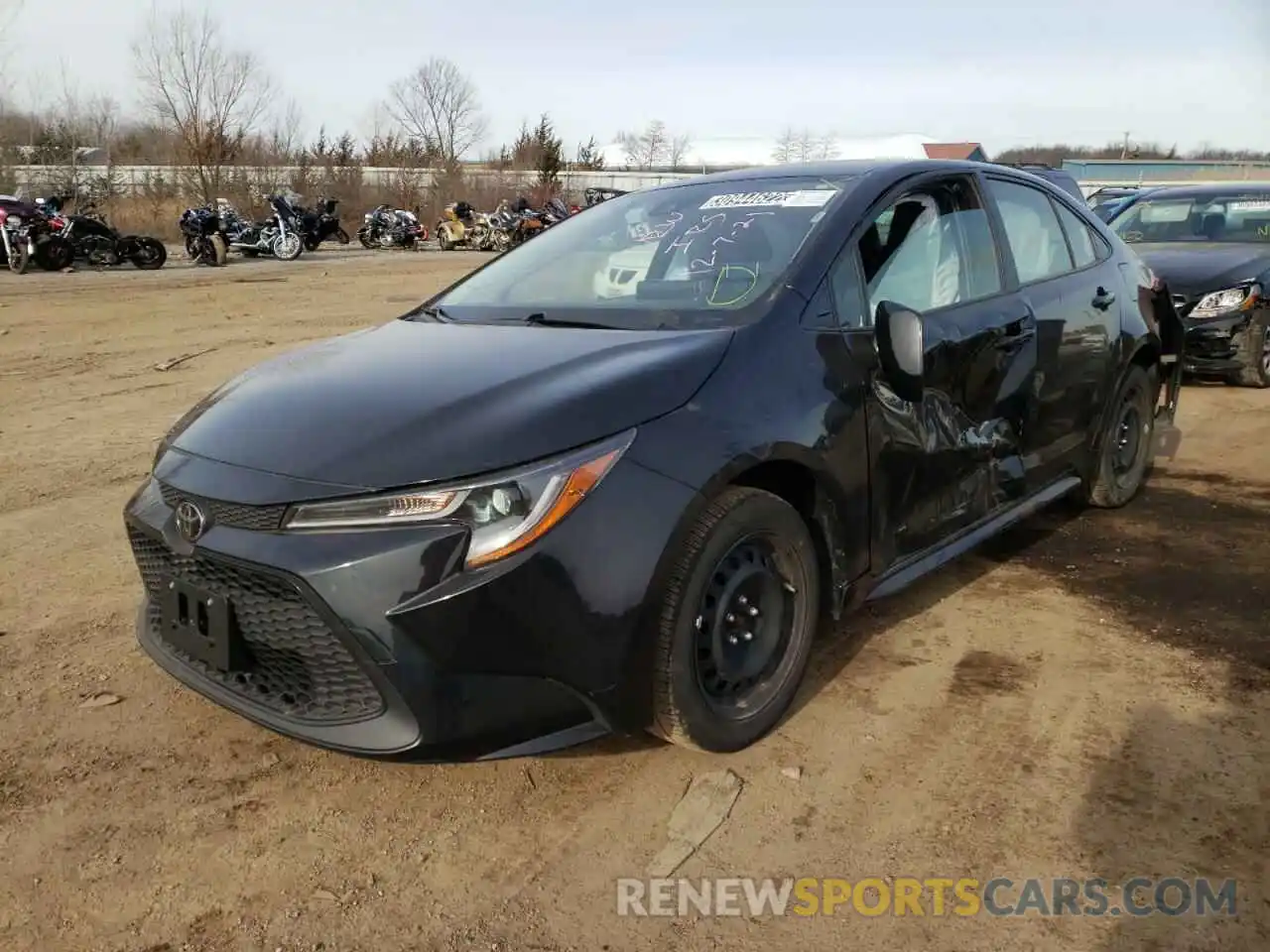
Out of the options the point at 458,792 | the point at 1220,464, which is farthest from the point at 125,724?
the point at 1220,464

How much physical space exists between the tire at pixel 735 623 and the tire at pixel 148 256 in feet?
59.8

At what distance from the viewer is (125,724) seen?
9.50ft

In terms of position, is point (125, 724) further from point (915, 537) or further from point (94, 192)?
point (94, 192)

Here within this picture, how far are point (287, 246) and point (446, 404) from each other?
69.7ft

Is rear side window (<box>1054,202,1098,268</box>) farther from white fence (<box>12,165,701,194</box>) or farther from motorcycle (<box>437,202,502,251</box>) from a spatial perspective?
motorcycle (<box>437,202,502,251</box>)

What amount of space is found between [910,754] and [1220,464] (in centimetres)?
406

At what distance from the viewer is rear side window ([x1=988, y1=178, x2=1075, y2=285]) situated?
382cm

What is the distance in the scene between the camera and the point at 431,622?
2123 mm

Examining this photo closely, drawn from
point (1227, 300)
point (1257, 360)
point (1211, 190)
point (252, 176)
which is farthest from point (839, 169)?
point (252, 176)

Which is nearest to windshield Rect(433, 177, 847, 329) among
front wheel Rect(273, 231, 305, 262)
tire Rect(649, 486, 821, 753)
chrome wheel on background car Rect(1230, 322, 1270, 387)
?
tire Rect(649, 486, 821, 753)

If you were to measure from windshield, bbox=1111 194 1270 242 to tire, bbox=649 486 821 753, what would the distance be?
7.02 meters

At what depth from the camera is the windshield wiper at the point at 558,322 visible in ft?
9.66

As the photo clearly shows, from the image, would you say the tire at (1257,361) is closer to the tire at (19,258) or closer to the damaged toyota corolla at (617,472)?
the damaged toyota corolla at (617,472)

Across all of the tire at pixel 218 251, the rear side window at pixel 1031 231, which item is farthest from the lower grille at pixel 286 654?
the tire at pixel 218 251
